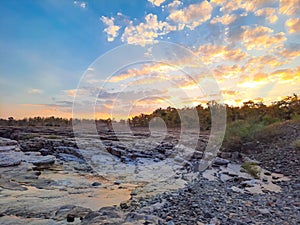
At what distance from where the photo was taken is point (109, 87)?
10734 mm

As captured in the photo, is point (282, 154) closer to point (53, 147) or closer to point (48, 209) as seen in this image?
point (48, 209)

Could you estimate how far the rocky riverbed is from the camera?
13.6 ft

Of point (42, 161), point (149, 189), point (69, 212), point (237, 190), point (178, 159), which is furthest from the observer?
point (178, 159)

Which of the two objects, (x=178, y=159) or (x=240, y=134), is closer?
(x=178, y=159)

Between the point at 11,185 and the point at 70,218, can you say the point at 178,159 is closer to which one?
the point at 11,185

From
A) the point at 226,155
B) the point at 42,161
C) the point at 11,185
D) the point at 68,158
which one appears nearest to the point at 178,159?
the point at 226,155

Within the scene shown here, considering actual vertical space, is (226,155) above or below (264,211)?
above

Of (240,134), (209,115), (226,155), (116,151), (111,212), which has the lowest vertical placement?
(111,212)

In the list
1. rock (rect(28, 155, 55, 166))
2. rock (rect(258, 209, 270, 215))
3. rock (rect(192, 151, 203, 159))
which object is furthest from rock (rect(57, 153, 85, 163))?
rock (rect(258, 209, 270, 215))

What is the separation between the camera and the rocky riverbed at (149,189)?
4156 mm

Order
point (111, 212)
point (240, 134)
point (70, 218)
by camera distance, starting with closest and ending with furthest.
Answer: point (70, 218) → point (111, 212) → point (240, 134)

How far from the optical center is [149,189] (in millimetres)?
6195

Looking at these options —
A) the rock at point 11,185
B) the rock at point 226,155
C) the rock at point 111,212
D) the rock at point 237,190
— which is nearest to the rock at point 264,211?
the rock at point 237,190

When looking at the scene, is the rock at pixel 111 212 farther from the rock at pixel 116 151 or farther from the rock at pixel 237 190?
the rock at pixel 116 151
